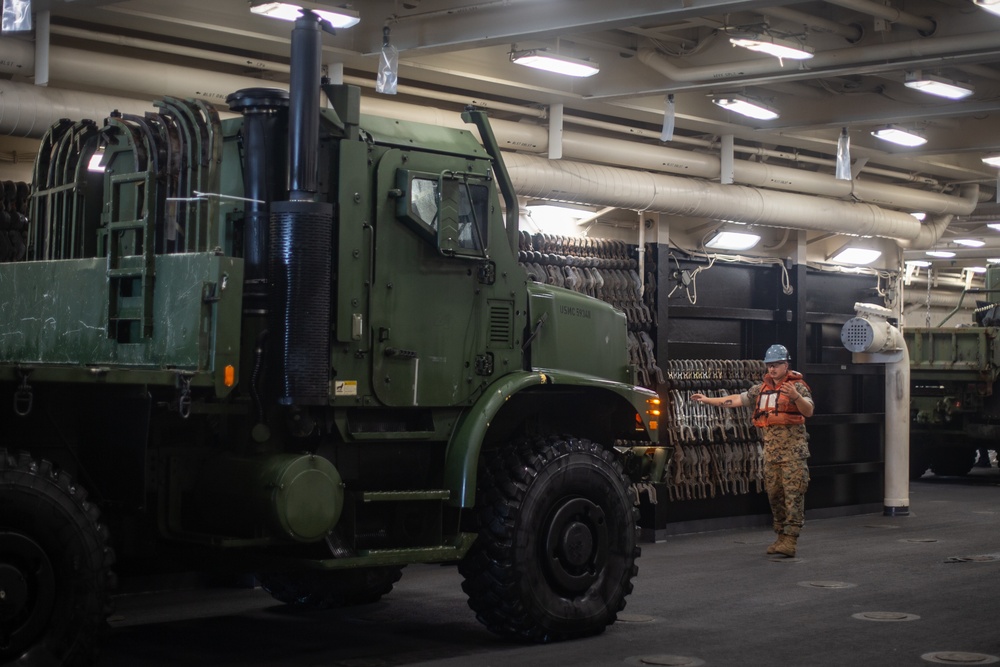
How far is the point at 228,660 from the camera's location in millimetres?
7938

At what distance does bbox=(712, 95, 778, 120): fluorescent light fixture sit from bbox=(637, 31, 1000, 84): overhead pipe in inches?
23.2

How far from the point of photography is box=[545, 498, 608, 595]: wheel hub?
8500 millimetres

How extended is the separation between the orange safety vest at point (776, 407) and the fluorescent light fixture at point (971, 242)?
1179 cm

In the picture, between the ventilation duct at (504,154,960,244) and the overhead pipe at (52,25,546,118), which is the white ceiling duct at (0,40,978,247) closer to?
the ventilation duct at (504,154,960,244)

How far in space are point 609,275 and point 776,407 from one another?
7.48 feet

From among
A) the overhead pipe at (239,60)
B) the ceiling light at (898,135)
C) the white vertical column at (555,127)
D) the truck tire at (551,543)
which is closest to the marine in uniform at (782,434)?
the white vertical column at (555,127)

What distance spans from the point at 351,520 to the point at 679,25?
6.28 m

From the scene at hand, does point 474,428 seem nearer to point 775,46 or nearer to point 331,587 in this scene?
point 331,587

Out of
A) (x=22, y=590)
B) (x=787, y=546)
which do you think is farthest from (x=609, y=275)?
(x=22, y=590)

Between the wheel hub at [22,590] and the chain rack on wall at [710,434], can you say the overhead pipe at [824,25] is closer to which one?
the chain rack on wall at [710,434]

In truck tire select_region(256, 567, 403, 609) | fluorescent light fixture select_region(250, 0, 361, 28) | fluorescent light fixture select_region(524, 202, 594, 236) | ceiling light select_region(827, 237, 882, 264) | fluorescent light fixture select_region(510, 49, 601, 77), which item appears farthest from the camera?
ceiling light select_region(827, 237, 882, 264)

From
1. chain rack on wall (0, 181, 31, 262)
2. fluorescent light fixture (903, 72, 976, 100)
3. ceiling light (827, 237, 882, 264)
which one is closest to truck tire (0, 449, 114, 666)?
chain rack on wall (0, 181, 31, 262)

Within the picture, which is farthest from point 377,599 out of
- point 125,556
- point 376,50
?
point 376,50

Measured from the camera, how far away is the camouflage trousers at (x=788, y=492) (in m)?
12.5
